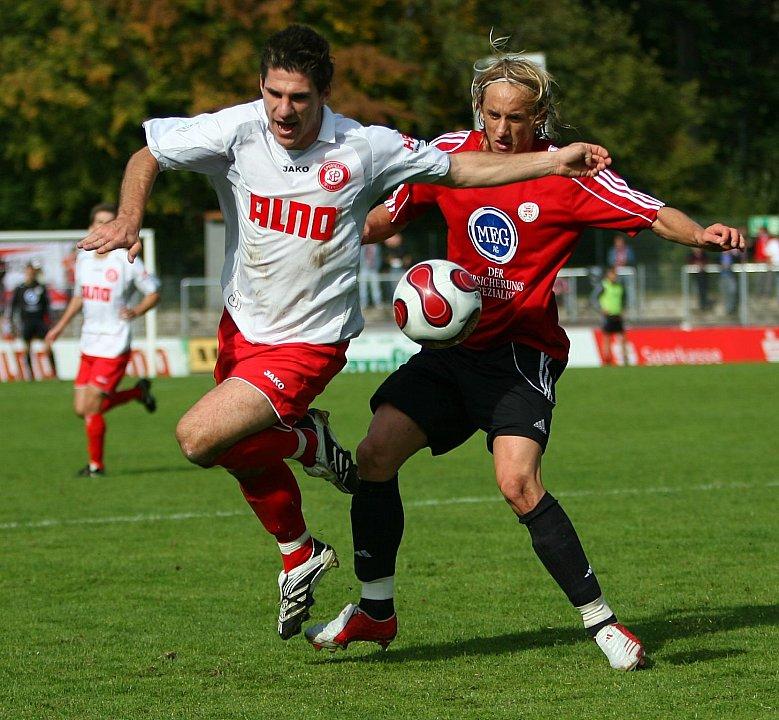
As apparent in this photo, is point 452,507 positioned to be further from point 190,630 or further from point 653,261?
point 653,261

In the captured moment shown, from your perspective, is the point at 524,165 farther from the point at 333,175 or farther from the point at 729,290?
the point at 729,290

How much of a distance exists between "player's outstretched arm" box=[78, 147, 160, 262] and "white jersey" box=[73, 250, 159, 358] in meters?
6.93

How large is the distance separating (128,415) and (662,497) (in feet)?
31.7

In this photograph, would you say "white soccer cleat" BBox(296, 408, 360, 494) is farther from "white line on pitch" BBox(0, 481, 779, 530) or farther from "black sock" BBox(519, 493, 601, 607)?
"white line on pitch" BBox(0, 481, 779, 530)

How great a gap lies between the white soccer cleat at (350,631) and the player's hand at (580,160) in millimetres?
1958

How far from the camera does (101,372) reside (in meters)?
12.2

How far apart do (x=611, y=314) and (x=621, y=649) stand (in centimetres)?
1873

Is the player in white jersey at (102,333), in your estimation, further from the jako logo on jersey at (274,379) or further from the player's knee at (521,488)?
the player's knee at (521,488)

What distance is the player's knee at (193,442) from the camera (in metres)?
5.33

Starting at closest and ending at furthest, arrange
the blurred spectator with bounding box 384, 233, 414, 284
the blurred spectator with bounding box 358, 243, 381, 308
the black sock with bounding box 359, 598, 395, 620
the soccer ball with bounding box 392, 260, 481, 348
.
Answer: the soccer ball with bounding box 392, 260, 481, 348, the black sock with bounding box 359, 598, 395, 620, the blurred spectator with bounding box 358, 243, 381, 308, the blurred spectator with bounding box 384, 233, 414, 284

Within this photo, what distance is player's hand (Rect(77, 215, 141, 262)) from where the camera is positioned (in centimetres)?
489

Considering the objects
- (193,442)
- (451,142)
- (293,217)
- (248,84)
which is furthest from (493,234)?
(248,84)

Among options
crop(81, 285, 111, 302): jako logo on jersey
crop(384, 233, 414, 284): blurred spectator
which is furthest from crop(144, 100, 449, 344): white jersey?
crop(384, 233, 414, 284): blurred spectator

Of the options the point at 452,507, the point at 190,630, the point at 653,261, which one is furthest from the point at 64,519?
the point at 653,261
